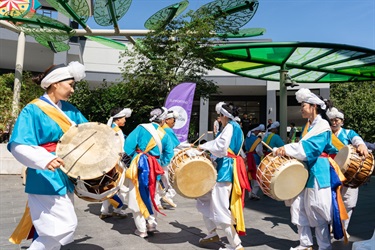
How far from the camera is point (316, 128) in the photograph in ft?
11.3

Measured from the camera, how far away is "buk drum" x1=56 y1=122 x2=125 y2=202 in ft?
8.19

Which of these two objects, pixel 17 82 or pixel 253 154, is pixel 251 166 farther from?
pixel 17 82

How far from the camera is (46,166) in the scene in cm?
233

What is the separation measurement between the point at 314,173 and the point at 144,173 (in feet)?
6.73

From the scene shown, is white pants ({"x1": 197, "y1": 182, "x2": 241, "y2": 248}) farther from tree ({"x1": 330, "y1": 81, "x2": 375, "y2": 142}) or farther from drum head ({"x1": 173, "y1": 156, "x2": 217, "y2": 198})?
tree ({"x1": 330, "y1": 81, "x2": 375, "y2": 142})

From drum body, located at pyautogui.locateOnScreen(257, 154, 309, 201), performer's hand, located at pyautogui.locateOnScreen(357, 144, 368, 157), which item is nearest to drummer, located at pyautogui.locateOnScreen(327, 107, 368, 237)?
performer's hand, located at pyautogui.locateOnScreen(357, 144, 368, 157)

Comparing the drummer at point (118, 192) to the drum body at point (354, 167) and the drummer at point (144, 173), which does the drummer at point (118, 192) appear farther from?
the drum body at point (354, 167)

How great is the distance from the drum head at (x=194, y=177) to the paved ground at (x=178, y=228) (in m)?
0.76

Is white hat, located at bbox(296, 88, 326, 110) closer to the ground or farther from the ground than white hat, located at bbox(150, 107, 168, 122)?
farther from the ground

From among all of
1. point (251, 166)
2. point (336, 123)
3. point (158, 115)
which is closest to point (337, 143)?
point (336, 123)

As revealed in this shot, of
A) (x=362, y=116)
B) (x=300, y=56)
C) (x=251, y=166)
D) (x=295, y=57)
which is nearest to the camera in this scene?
(x=251, y=166)

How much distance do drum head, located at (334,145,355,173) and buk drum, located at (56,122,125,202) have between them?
266cm

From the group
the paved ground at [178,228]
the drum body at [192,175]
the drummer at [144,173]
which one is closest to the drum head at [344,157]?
the paved ground at [178,228]

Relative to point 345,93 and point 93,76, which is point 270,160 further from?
point 345,93
